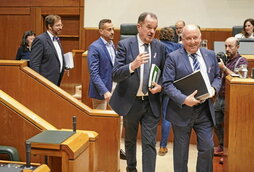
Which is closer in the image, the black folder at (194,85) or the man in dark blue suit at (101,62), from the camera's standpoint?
the black folder at (194,85)

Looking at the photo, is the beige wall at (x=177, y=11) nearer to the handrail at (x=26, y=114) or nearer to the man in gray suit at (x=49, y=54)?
the man in gray suit at (x=49, y=54)

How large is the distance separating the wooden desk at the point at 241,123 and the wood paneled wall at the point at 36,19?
5.03 meters

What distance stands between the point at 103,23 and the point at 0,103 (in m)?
1.39

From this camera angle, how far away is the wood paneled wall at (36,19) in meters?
7.45

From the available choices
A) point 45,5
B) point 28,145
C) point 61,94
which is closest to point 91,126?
point 61,94

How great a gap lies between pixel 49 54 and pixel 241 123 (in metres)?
1.78

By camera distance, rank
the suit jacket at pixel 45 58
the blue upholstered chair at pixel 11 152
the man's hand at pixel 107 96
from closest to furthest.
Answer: the blue upholstered chair at pixel 11 152, the man's hand at pixel 107 96, the suit jacket at pixel 45 58

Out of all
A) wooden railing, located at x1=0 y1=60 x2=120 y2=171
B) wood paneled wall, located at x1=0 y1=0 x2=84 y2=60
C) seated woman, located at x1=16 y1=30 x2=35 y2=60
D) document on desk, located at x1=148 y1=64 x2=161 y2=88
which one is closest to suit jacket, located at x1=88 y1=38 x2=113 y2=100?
wooden railing, located at x1=0 y1=60 x2=120 y2=171

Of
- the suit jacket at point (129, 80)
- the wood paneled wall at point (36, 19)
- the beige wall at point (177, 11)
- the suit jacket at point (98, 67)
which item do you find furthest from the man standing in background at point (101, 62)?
the wood paneled wall at point (36, 19)

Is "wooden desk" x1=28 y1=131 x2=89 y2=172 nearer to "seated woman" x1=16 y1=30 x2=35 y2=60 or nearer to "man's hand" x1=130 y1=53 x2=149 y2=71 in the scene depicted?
"man's hand" x1=130 y1=53 x2=149 y2=71

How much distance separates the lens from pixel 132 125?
277 cm

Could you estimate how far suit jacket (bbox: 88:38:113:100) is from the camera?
11.0 ft

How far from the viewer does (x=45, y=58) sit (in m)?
3.59

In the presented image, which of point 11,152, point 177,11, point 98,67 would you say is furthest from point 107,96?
point 177,11
